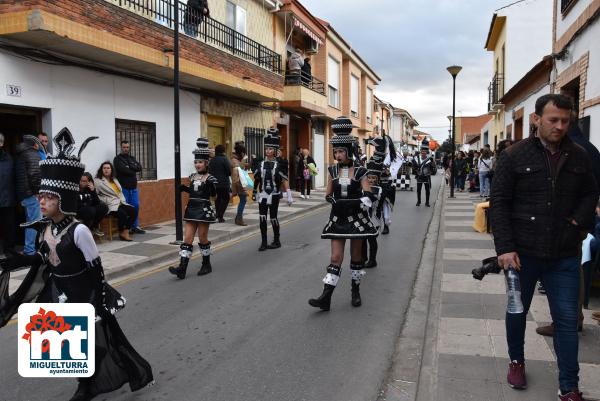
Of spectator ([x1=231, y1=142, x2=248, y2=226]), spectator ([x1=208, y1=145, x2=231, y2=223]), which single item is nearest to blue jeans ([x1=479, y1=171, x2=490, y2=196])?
spectator ([x1=231, y1=142, x2=248, y2=226])

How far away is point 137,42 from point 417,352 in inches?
333

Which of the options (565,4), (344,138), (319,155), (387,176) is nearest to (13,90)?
(344,138)

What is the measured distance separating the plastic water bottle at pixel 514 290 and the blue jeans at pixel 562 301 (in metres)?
0.05

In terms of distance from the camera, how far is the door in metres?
24.9

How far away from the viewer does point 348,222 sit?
5.51 metres

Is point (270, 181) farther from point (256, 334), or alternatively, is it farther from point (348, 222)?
point (256, 334)

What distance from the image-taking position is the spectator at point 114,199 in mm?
9828

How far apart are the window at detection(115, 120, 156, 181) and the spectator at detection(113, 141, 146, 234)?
26.6 inches

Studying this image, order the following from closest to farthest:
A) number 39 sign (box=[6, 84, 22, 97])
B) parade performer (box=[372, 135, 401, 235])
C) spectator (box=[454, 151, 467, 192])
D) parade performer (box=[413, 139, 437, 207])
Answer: number 39 sign (box=[6, 84, 22, 97]), parade performer (box=[372, 135, 401, 235]), parade performer (box=[413, 139, 437, 207]), spectator (box=[454, 151, 467, 192])

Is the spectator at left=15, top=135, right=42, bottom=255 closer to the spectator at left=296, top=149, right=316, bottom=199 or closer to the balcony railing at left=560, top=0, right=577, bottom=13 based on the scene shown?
the balcony railing at left=560, top=0, right=577, bottom=13

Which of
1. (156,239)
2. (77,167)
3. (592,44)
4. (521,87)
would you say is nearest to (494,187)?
(77,167)

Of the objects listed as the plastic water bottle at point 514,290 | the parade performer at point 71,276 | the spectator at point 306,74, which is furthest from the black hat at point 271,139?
the spectator at point 306,74

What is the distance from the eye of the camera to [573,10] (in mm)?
10000

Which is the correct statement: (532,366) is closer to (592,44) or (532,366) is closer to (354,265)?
(354,265)
